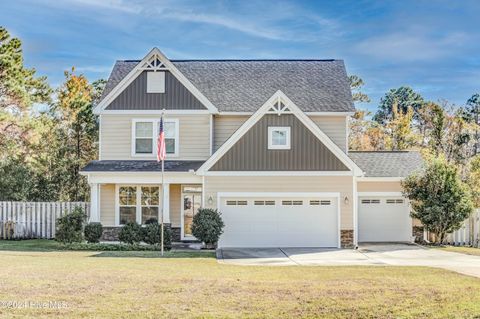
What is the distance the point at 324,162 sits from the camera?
23594 millimetres

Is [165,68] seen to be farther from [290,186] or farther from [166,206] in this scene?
[290,186]

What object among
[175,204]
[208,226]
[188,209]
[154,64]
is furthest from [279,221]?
[154,64]

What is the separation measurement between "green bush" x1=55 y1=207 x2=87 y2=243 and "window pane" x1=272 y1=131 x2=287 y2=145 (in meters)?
8.45

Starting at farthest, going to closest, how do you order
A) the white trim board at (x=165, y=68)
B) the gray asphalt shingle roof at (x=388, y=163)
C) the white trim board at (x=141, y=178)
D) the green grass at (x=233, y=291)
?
the gray asphalt shingle roof at (x=388, y=163), the white trim board at (x=165, y=68), the white trim board at (x=141, y=178), the green grass at (x=233, y=291)

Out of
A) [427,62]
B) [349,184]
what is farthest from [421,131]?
[349,184]

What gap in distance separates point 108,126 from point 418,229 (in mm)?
14689

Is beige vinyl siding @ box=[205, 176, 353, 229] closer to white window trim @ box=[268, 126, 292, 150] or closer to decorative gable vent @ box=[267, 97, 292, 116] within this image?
white window trim @ box=[268, 126, 292, 150]

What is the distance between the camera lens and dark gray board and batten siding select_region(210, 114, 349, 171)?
2358cm

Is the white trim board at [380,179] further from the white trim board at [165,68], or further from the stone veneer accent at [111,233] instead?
the stone veneer accent at [111,233]

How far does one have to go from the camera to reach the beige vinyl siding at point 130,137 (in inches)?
1029

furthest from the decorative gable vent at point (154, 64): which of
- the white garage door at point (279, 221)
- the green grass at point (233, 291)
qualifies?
the green grass at point (233, 291)

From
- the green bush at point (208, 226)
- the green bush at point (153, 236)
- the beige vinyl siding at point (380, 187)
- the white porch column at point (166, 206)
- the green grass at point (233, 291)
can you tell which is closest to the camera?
the green grass at point (233, 291)

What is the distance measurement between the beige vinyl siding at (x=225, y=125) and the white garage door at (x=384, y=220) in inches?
259

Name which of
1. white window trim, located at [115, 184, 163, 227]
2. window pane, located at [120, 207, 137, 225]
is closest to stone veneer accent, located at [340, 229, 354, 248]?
white window trim, located at [115, 184, 163, 227]
